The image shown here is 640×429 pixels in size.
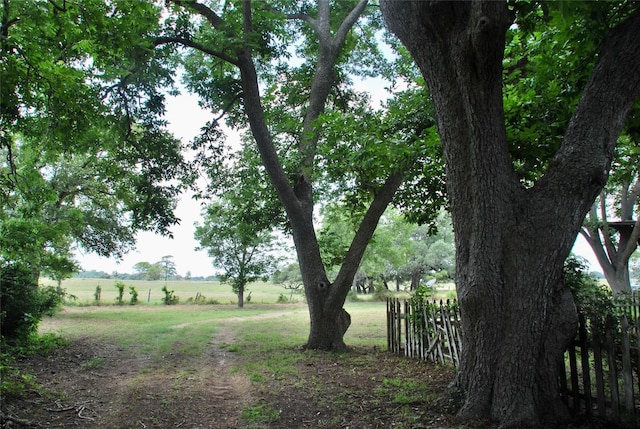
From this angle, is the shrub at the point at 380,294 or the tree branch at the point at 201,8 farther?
the shrub at the point at 380,294

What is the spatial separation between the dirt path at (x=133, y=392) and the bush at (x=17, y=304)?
956mm

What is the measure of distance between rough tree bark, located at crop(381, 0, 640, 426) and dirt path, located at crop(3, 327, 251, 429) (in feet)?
10.8

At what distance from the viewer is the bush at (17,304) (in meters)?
9.32

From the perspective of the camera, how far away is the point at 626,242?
16.8 metres

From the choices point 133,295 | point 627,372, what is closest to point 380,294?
point 133,295

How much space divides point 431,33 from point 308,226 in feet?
22.4

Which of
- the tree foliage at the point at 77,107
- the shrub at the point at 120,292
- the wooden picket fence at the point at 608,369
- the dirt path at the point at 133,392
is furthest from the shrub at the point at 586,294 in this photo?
the shrub at the point at 120,292

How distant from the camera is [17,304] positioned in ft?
31.1

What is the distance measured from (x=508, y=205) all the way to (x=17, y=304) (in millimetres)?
10500

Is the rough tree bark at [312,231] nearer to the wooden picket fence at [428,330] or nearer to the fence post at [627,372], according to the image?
the wooden picket fence at [428,330]

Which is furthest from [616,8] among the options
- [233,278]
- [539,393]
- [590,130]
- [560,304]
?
[233,278]

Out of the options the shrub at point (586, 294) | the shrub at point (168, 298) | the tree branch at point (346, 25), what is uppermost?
the tree branch at point (346, 25)

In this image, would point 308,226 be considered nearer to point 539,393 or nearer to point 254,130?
point 254,130

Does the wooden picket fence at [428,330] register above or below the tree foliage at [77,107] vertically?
below
